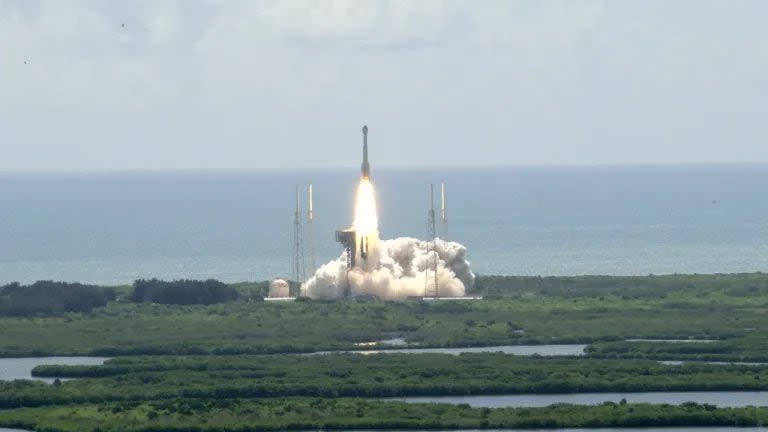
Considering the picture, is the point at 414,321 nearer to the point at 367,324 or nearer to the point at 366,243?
the point at 367,324

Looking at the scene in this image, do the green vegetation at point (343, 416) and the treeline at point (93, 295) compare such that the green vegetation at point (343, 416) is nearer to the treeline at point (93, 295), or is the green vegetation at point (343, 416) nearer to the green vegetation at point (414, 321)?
the green vegetation at point (414, 321)

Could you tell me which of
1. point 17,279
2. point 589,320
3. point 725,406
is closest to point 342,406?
point 725,406

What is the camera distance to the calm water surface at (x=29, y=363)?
111 metres

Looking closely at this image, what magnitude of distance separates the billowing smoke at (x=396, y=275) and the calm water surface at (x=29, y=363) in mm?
28308

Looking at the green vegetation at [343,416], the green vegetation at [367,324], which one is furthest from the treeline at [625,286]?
the green vegetation at [343,416]

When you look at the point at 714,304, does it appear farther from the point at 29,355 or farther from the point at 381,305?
the point at 29,355

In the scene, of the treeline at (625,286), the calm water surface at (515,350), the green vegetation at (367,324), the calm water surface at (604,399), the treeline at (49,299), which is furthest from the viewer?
the treeline at (625,286)

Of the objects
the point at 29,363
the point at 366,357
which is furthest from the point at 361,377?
the point at 29,363

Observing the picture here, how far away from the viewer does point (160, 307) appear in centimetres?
13925

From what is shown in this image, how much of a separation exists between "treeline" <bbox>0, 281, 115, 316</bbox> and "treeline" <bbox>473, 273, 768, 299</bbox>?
23.5 meters

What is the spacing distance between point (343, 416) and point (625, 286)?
58249 millimetres

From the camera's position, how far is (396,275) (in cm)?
14400

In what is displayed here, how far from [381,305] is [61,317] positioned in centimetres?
1818

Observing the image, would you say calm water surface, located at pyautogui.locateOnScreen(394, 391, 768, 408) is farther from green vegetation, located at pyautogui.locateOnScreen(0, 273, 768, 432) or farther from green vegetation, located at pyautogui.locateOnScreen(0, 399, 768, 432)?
green vegetation, located at pyautogui.locateOnScreen(0, 399, 768, 432)
